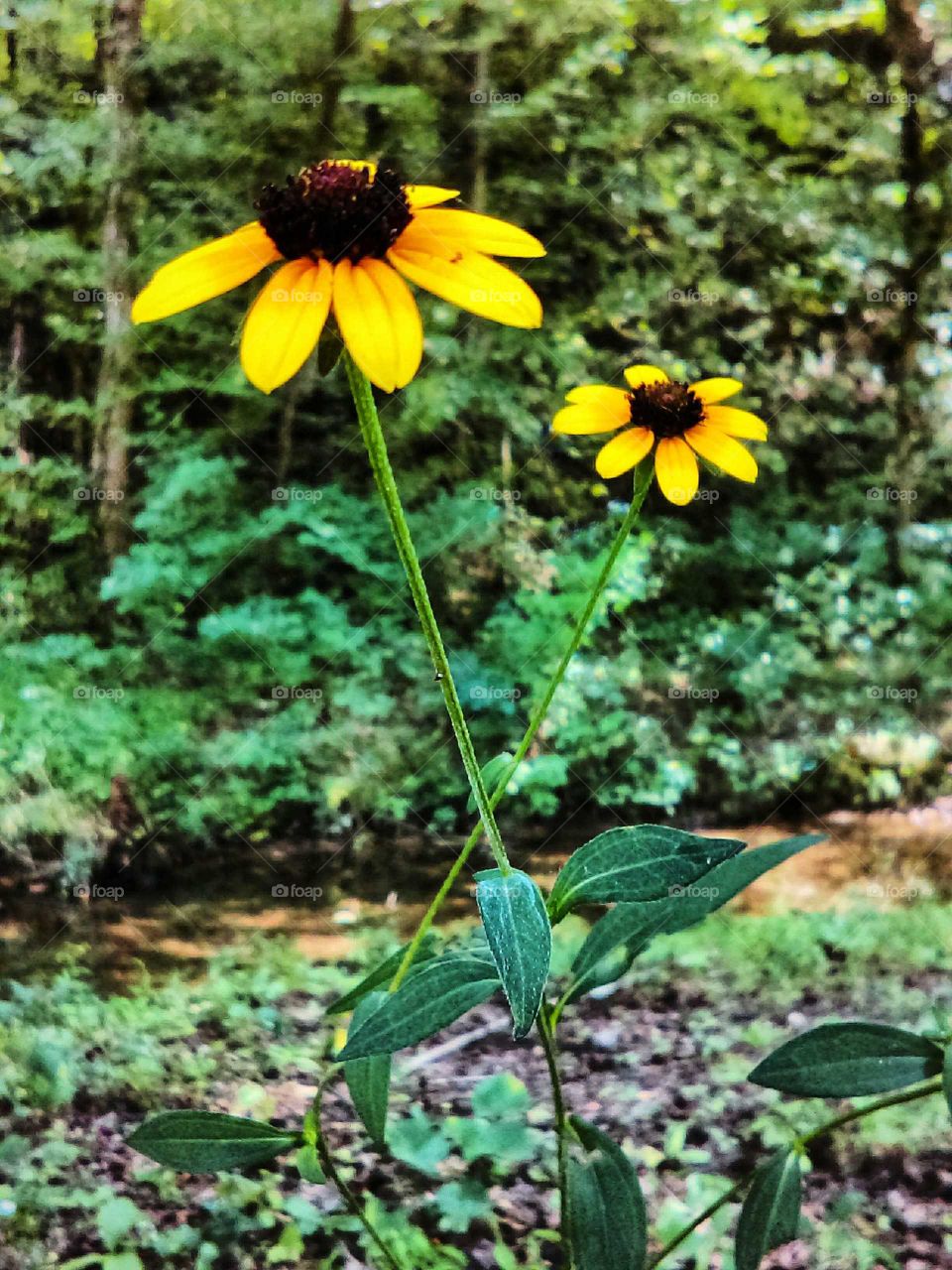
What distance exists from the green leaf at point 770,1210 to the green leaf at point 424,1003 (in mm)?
288

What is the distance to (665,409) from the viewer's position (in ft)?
1.98

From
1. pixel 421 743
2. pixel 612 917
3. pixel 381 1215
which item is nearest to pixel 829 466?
pixel 421 743

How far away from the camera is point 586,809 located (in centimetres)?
135

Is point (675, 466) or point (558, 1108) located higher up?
point (675, 466)

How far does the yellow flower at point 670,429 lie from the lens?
23.7 inches

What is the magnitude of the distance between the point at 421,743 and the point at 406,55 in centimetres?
98

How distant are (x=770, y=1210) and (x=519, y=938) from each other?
38 centimetres
